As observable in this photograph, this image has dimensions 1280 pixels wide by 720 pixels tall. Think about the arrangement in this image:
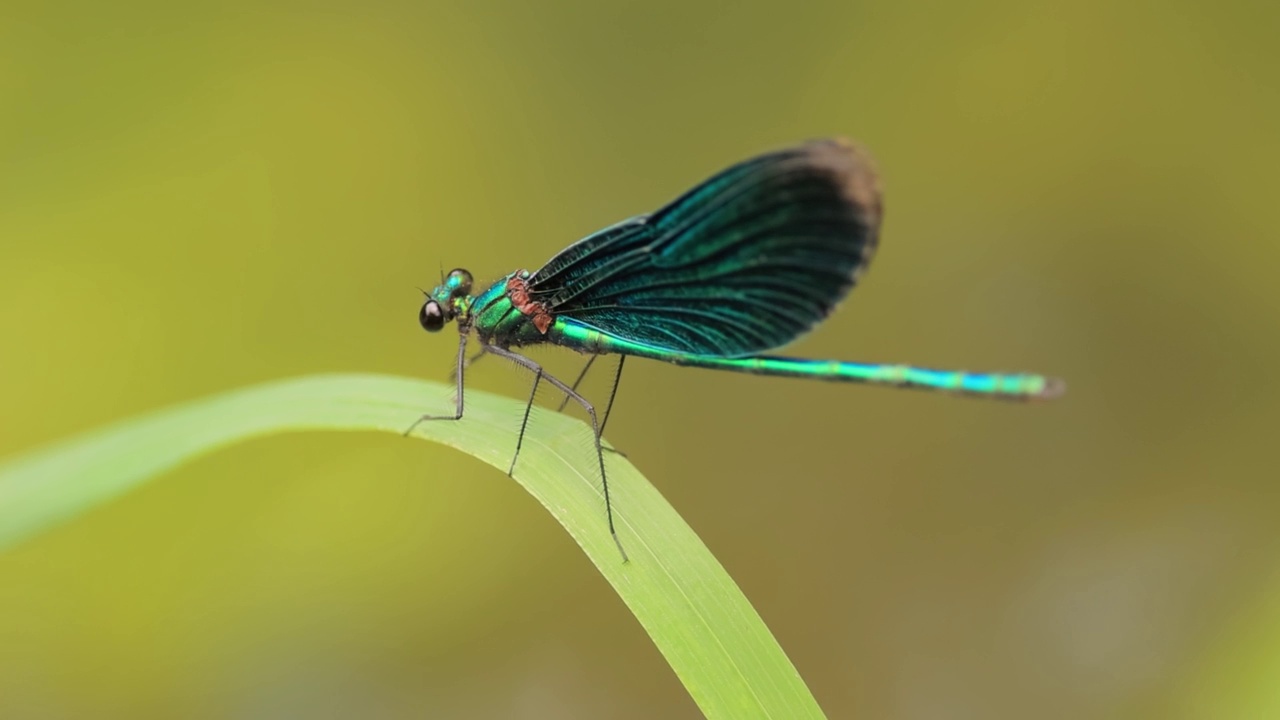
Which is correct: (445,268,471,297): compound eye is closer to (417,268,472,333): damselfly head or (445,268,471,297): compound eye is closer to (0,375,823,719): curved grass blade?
(417,268,472,333): damselfly head

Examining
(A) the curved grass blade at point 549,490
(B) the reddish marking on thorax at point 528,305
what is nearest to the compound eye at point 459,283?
(B) the reddish marking on thorax at point 528,305

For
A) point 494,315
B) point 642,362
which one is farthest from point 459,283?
point 642,362

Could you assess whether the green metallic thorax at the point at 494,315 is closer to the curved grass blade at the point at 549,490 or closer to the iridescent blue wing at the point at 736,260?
the iridescent blue wing at the point at 736,260

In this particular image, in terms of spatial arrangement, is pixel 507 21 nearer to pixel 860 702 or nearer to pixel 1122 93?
pixel 1122 93

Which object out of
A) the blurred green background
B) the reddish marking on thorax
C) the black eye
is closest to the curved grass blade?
the reddish marking on thorax

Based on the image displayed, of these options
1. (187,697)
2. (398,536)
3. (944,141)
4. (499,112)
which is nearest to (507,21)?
(499,112)
